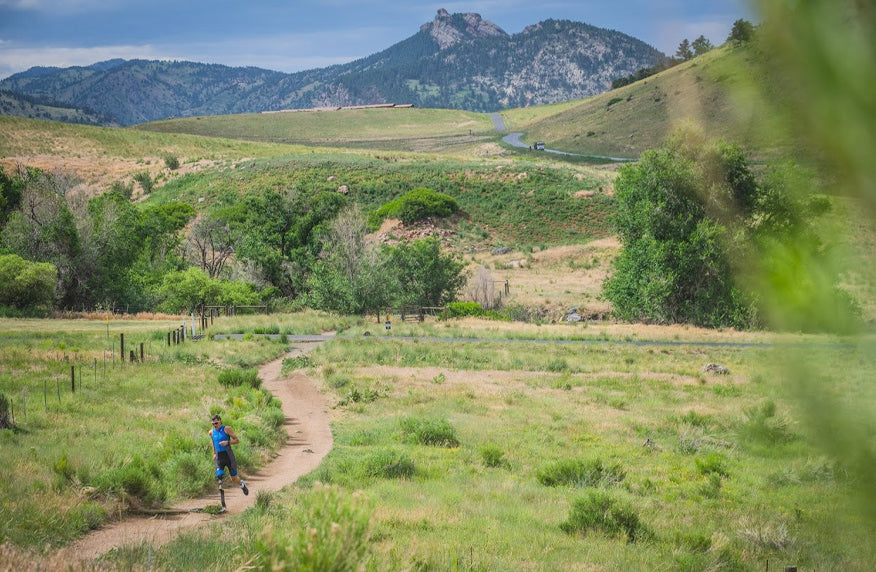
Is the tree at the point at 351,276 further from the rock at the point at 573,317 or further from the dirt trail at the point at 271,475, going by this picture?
the dirt trail at the point at 271,475

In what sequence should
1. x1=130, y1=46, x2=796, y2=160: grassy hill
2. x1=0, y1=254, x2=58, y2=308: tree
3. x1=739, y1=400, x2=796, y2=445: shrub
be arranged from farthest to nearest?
x1=130, y1=46, x2=796, y2=160: grassy hill, x1=0, y1=254, x2=58, y2=308: tree, x1=739, y1=400, x2=796, y2=445: shrub

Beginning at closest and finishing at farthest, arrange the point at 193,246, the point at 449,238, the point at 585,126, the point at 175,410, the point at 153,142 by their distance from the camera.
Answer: the point at 175,410 < the point at 193,246 < the point at 449,238 < the point at 153,142 < the point at 585,126

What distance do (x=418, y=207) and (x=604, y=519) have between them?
2560 inches

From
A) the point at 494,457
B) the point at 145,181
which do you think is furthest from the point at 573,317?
the point at 145,181

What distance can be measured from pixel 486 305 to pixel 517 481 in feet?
124

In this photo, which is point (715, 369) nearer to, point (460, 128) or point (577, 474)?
point (577, 474)

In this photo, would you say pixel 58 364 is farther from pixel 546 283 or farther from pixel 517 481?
pixel 546 283

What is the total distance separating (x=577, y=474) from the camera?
552 inches

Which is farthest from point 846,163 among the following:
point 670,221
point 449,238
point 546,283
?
point 449,238

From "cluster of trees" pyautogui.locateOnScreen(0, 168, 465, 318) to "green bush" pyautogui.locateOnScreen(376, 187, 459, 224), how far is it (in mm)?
17576

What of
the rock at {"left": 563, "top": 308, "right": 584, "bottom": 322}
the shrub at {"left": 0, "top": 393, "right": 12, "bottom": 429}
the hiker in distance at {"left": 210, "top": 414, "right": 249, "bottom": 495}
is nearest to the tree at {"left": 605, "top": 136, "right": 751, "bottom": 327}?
the rock at {"left": 563, "top": 308, "right": 584, "bottom": 322}

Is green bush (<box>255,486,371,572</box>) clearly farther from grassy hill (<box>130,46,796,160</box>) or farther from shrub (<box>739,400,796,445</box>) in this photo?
grassy hill (<box>130,46,796,160</box>)

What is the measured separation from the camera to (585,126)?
138m

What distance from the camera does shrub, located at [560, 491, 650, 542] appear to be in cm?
1023
